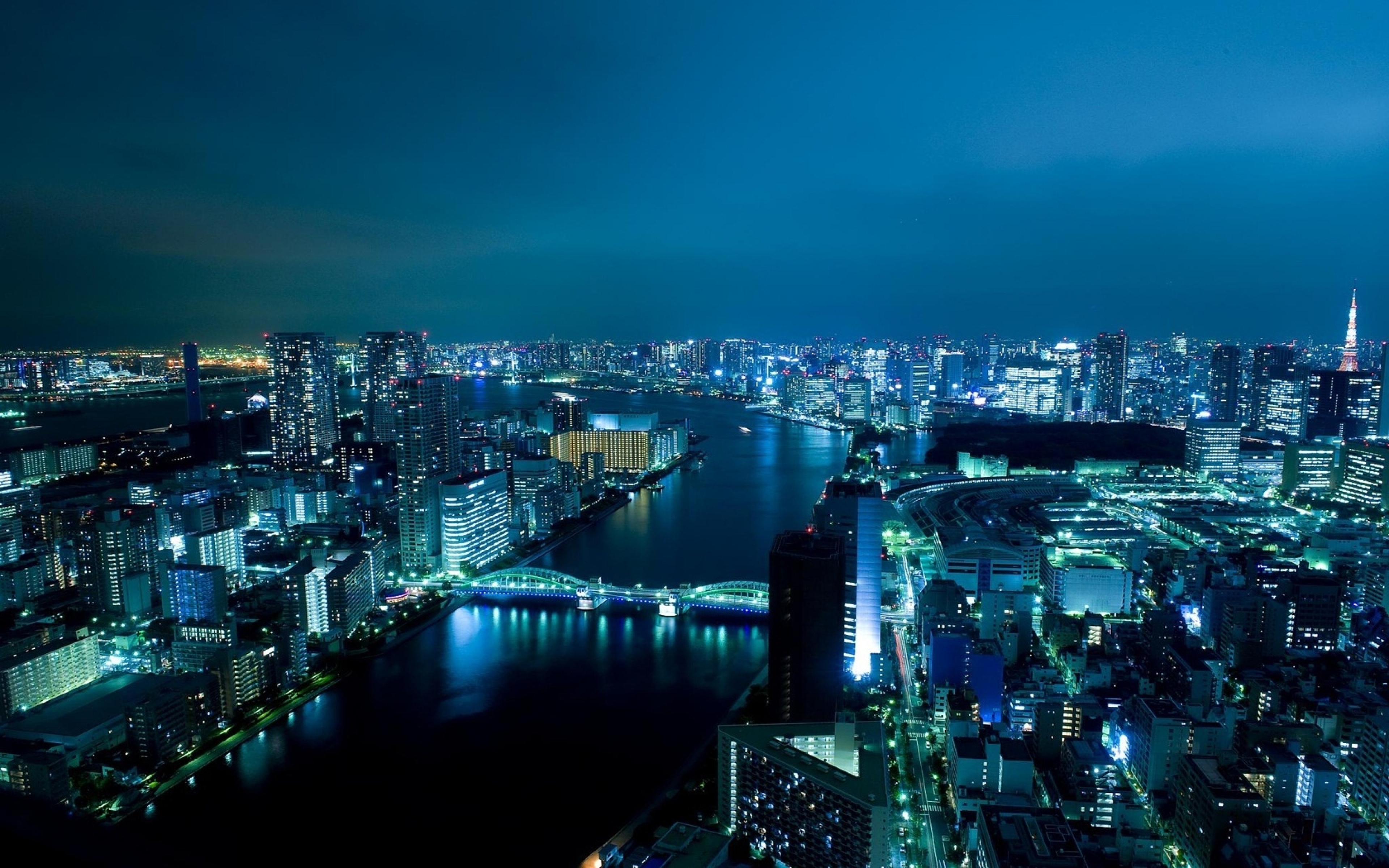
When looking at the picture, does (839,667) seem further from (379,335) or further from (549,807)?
(379,335)

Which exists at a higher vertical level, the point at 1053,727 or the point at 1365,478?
the point at 1365,478

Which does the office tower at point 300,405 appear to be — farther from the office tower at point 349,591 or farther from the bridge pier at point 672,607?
the bridge pier at point 672,607

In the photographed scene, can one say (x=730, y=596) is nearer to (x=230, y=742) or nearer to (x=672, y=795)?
(x=672, y=795)

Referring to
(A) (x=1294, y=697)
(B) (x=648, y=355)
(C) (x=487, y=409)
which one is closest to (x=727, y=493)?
(A) (x=1294, y=697)

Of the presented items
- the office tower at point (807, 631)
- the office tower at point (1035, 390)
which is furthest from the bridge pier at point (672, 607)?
the office tower at point (1035, 390)

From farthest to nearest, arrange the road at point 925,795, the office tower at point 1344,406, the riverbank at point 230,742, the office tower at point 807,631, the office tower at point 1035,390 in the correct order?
the office tower at point 1035,390
the office tower at point 1344,406
the office tower at point 807,631
the riverbank at point 230,742
the road at point 925,795

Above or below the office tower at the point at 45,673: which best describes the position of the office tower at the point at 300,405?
above

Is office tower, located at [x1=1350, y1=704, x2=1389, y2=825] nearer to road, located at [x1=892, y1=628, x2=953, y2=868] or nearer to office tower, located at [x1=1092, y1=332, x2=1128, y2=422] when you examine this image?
road, located at [x1=892, y1=628, x2=953, y2=868]

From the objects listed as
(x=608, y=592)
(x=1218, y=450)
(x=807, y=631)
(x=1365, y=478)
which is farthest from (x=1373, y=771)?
(x=1218, y=450)
